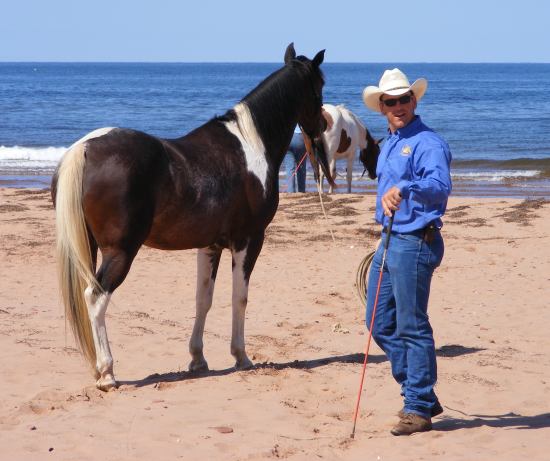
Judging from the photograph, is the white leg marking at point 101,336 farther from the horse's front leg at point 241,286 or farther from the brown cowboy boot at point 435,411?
the brown cowboy boot at point 435,411

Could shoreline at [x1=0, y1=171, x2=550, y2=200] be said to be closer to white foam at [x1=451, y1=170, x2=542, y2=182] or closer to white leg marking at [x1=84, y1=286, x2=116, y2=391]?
white foam at [x1=451, y1=170, x2=542, y2=182]

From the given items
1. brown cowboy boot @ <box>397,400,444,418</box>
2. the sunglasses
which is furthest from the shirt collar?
brown cowboy boot @ <box>397,400,444,418</box>

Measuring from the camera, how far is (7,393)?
19.5 ft

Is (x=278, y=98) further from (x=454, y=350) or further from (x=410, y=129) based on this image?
(x=454, y=350)

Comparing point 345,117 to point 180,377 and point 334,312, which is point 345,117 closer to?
point 334,312

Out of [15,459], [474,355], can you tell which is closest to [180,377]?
[15,459]

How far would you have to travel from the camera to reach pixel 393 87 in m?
5.02

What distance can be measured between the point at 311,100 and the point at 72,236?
2.20 m

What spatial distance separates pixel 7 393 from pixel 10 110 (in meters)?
45.6

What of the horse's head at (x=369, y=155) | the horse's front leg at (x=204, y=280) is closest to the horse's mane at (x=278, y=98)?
the horse's front leg at (x=204, y=280)

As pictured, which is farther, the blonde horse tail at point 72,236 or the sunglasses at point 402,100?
the blonde horse tail at point 72,236

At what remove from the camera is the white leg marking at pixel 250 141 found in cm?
661

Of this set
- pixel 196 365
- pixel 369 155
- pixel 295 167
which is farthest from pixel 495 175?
pixel 196 365
